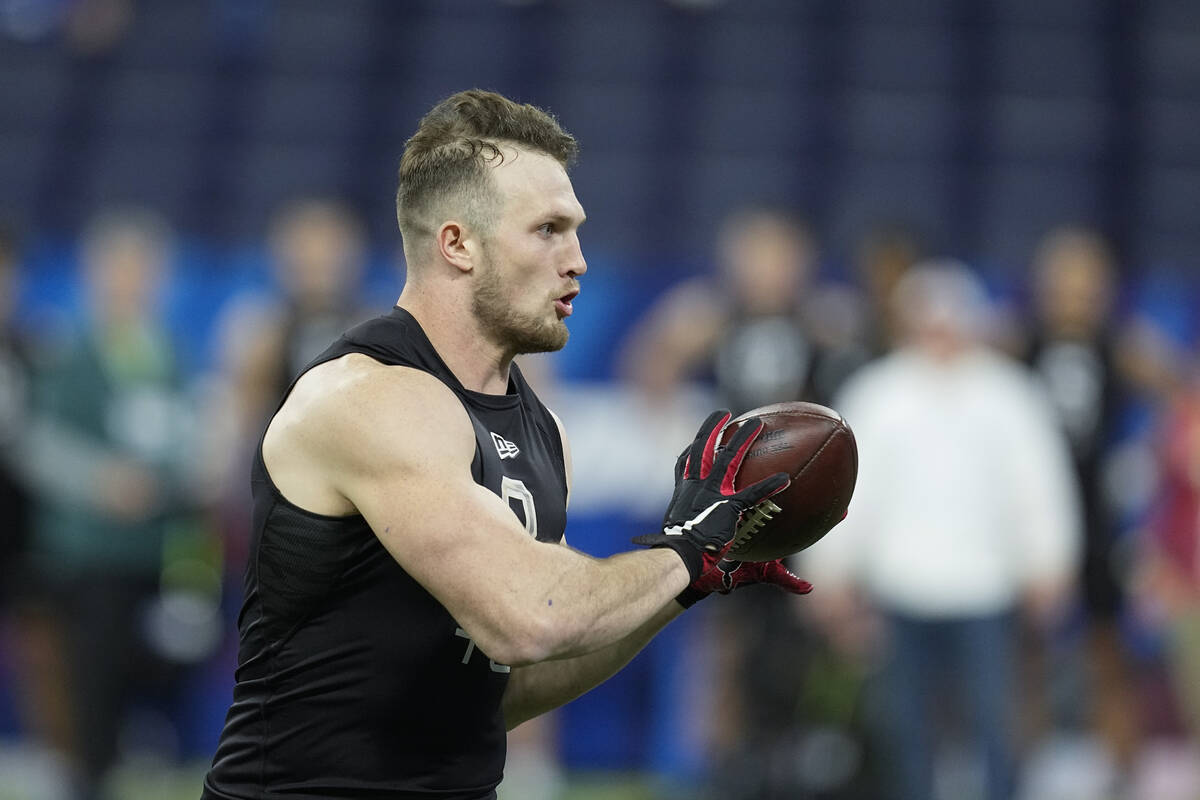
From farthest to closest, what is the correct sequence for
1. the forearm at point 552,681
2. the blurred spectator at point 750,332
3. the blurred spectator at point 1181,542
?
the blurred spectator at point 750,332
the blurred spectator at point 1181,542
the forearm at point 552,681

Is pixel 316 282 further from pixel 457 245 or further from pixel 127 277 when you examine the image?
pixel 457 245

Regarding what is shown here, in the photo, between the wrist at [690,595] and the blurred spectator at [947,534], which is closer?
the wrist at [690,595]

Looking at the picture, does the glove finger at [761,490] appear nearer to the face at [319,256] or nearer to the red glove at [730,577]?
the red glove at [730,577]

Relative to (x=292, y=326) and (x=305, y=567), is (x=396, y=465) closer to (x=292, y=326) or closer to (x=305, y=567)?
(x=305, y=567)

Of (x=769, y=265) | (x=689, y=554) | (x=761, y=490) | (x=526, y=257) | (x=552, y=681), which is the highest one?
(x=769, y=265)

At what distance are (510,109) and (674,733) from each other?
4.82 meters

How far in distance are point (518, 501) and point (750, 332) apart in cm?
433

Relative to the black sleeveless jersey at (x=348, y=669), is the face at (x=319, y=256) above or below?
above

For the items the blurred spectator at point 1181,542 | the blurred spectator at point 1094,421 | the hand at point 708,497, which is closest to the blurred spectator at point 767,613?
the blurred spectator at point 1094,421

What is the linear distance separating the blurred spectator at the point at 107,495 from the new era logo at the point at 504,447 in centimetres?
407

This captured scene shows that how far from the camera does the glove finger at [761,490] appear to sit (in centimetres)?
291

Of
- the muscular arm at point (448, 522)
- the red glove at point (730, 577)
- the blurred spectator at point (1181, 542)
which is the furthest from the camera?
the blurred spectator at point (1181, 542)

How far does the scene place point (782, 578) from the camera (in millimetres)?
3125

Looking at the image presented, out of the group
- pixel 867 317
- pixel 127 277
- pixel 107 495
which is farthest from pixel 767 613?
pixel 127 277
